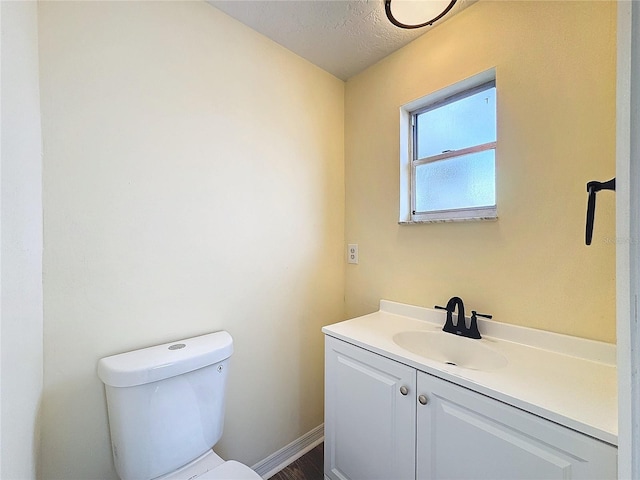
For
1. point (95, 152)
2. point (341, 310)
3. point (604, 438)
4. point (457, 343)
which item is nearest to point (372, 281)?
point (341, 310)

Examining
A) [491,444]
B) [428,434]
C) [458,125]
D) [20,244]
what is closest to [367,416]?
[428,434]

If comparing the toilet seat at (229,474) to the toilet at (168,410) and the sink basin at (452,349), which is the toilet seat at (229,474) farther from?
the sink basin at (452,349)

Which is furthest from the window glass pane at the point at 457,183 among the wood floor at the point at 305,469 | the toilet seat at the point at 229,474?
the wood floor at the point at 305,469

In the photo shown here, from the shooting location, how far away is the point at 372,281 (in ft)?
5.50

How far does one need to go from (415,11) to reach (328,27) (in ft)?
1.39

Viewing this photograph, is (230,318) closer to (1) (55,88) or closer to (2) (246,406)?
(2) (246,406)

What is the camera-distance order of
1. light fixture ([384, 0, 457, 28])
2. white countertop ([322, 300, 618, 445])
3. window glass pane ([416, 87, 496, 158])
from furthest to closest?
window glass pane ([416, 87, 496, 158]), light fixture ([384, 0, 457, 28]), white countertop ([322, 300, 618, 445])

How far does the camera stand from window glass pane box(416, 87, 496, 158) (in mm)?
1268

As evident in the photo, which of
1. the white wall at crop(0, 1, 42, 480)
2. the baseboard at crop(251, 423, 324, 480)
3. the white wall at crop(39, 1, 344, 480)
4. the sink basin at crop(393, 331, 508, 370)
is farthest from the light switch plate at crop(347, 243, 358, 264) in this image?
the white wall at crop(0, 1, 42, 480)

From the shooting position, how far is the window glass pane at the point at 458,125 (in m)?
1.27

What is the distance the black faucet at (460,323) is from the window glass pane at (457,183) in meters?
0.49

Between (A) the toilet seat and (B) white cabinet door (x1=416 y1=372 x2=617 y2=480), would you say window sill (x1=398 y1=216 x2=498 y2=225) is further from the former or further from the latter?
(A) the toilet seat

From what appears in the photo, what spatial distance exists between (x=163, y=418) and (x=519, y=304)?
1465 millimetres

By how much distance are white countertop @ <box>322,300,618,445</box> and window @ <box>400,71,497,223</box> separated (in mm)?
540
